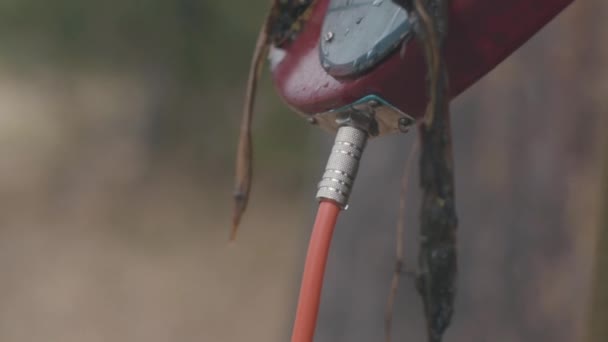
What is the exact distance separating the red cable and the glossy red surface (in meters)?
0.06

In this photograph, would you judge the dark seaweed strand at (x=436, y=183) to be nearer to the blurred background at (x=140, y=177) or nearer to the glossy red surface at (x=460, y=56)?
the glossy red surface at (x=460, y=56)

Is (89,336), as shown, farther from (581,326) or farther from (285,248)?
(581,326)

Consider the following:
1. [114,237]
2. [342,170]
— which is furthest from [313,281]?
[114,237]

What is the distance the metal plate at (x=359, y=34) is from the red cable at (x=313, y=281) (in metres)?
0.07

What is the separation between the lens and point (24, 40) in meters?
2.81

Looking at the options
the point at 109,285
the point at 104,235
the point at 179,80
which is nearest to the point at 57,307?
the point at 109,285

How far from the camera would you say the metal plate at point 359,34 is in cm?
37

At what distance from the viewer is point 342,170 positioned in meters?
0.38

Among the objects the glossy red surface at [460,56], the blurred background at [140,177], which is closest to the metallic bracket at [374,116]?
the glossy red surface at [460,56]

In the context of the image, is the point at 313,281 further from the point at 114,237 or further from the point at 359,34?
the point at 114,237

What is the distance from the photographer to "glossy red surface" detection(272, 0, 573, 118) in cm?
36

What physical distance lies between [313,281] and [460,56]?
11 centimetres

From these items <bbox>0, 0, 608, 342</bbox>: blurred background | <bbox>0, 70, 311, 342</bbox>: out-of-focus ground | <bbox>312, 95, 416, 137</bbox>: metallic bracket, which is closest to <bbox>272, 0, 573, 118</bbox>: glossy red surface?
<bbox>312, 95, 416, 137</bbox>: metallic bracket

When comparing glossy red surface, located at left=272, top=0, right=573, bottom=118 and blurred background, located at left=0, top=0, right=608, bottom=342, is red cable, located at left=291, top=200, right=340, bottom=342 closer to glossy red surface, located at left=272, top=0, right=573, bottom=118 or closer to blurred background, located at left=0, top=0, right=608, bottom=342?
glossy red surface, located at left=272, top=0, right=573, bottom=118
